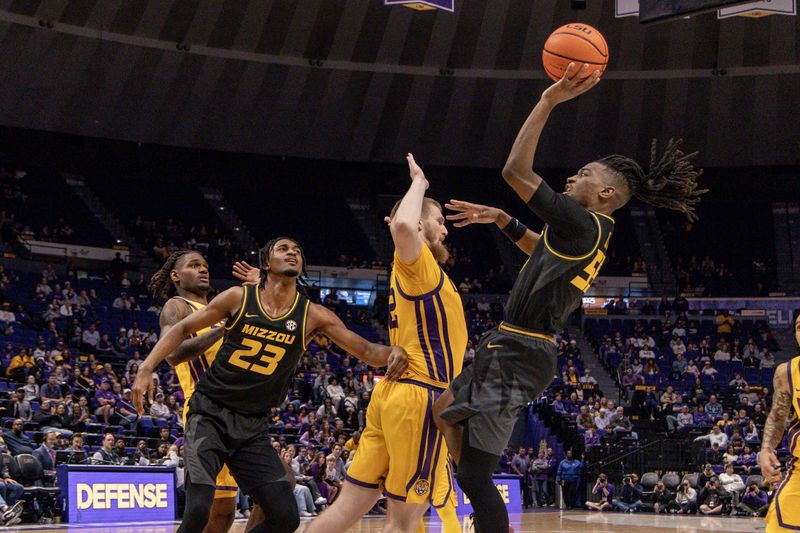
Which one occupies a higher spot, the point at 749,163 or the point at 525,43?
the point at 525,43

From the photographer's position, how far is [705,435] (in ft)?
77.9

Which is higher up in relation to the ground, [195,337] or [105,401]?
[105,401]

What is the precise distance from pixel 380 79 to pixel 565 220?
27.4 meters

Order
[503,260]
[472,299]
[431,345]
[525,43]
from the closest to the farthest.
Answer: [431,345] < [525,43] < [472,299] < [503,260]

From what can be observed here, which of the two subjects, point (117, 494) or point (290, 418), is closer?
point (117, 494)

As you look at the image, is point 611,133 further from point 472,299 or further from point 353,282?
point 353,282

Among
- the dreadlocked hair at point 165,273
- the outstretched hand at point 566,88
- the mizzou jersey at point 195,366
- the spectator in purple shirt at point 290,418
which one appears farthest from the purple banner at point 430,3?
the outstretched hand at point 566,88

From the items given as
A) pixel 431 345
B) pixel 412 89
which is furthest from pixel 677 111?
pixel 431 345

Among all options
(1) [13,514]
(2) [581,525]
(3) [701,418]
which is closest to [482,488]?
(1) [13,514]

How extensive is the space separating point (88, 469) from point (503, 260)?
25.2 m

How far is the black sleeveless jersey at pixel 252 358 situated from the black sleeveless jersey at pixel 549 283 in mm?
1609

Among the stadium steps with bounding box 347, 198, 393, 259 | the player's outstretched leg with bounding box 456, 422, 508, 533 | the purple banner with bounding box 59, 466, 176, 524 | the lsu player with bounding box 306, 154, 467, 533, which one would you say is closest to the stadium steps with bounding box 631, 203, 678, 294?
the stadium steps with bounding box 347, 198, 393, 259

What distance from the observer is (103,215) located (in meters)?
34.0

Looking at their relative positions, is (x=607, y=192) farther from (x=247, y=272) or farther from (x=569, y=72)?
(x=247, y=272)
